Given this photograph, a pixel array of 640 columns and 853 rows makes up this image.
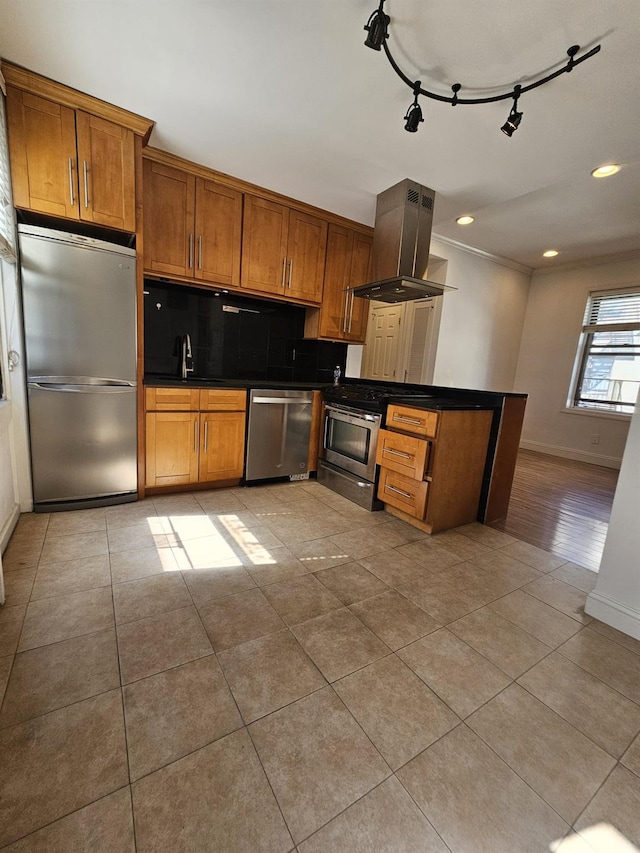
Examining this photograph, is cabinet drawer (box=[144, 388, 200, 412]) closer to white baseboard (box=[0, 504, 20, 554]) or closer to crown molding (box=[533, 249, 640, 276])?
white baseboard (box=[0, 504, 20, 554])

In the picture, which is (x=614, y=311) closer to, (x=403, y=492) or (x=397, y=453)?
(x=397, y=453)

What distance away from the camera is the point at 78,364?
2369 mm

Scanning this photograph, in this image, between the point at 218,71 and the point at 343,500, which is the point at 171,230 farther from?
the point at 343,500

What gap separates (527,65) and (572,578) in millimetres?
2714

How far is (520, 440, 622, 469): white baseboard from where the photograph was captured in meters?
5.04

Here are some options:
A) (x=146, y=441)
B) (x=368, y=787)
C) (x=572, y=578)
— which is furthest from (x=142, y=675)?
(x=572, y=578)

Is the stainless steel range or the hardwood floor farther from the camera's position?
the stainless steel range

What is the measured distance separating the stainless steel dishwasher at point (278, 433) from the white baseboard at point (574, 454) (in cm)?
432

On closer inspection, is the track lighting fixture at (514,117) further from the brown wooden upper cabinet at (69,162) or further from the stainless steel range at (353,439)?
the brown wooden upper cabinet at (69,162)

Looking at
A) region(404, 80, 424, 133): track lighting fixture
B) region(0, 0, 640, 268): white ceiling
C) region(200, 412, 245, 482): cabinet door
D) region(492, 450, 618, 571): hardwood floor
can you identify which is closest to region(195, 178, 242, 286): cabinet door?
region(0, 0, 640, 268): white ceiling

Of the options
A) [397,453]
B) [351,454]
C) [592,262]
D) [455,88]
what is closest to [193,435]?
[351,454]

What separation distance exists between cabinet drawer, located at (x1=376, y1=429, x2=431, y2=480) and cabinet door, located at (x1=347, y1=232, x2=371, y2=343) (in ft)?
4.89

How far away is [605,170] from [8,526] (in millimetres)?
4776

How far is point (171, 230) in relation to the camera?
2.76m
